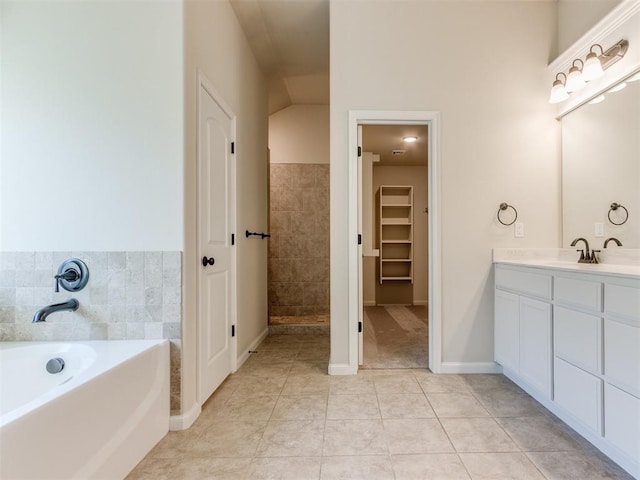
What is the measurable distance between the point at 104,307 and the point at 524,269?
2.50m

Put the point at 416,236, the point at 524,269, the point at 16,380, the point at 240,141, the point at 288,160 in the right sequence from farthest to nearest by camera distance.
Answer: the point at 416,236
the point at 288,160
the point at 240,141
the point at 524,269
the point at 16,380

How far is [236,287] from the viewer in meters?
2.58

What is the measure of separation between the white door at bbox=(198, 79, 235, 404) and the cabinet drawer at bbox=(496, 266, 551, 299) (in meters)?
2.02

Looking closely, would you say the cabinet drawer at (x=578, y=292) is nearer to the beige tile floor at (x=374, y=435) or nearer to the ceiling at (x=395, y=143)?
the beige tile floor at (x=374, y=435)

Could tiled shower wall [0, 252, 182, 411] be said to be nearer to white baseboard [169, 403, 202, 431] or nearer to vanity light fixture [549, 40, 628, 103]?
white baseboard [169, 403, 202, 431]

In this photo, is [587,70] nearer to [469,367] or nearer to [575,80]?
[575,80]

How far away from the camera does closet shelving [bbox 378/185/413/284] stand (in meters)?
5.52

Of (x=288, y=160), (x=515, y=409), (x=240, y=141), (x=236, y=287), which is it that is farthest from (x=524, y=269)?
(x=288, y=160)

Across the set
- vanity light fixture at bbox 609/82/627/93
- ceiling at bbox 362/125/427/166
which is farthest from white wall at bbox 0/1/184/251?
vanity light fixture at bbox 609/82/627/93

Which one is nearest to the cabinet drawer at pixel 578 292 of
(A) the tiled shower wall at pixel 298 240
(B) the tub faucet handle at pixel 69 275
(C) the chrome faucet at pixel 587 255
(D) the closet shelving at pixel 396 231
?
(C) the chrome faucet at pixel 587 255

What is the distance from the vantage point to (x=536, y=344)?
1.98m

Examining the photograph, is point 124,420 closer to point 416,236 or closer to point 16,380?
point 16,380

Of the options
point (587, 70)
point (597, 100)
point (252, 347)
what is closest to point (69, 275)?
point (252, 347)

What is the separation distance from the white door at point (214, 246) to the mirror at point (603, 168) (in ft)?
8.38
